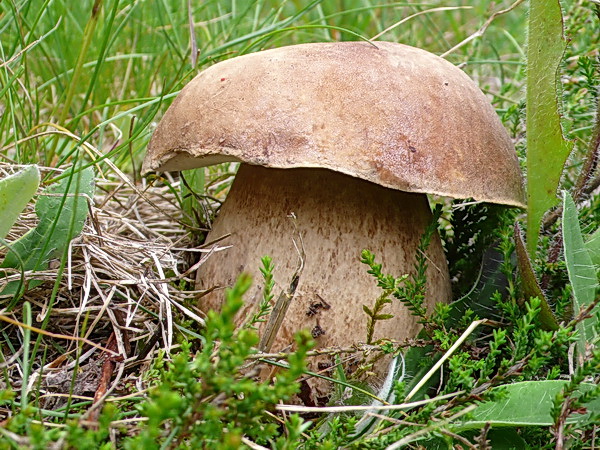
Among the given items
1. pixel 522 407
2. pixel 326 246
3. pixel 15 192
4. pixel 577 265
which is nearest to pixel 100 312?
pixel 15 192

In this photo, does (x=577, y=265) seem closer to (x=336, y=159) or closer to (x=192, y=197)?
(x=336, y=159)

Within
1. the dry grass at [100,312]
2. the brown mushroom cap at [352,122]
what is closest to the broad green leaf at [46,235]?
the dry grass at [100,312]

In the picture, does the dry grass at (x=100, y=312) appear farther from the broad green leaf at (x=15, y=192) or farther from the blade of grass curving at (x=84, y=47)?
the blade of grass curving at (x=84, y=47)

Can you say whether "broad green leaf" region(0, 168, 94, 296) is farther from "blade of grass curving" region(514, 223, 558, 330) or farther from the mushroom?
"blade of grass curving" region(514, 223, 558, 330)

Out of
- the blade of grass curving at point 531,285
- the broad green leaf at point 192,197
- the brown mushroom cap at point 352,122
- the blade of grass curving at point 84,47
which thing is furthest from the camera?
the broad green leaf at point 192,197

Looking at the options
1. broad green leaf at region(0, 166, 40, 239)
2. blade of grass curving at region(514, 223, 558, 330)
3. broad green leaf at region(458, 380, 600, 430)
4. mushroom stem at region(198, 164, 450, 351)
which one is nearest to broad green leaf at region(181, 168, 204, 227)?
mushroom stem at region(198, 164, 450, 351)

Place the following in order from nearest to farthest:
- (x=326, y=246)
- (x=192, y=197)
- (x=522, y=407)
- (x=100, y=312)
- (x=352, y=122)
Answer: (x=522, y=407) < (x=352, y=122) < (x=100, y=312) < (x=326, y=246) < (x=192, y=197)
